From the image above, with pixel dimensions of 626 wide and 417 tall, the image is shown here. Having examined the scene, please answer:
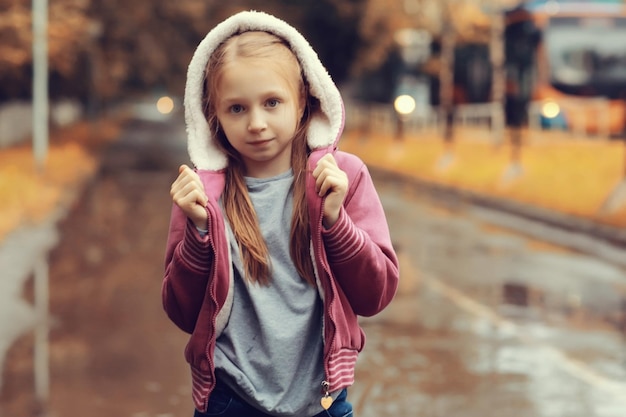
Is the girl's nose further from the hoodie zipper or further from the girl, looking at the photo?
the hoodie zipper

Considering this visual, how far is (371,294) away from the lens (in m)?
2.95

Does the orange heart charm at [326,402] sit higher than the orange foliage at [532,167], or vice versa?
the orange heart charm at [326,402]

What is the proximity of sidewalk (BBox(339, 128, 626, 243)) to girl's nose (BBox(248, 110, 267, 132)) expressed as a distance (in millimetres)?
13818

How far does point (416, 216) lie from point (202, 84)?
16.8 meters

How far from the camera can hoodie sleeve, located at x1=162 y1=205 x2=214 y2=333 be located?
9.29ft

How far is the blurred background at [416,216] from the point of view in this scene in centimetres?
785

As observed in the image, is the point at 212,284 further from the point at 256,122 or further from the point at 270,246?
the point at 256,122

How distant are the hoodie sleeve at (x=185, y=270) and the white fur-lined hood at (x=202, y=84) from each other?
18cm

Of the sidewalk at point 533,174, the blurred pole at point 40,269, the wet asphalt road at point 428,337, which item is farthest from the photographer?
the sidewalk at point 533,174

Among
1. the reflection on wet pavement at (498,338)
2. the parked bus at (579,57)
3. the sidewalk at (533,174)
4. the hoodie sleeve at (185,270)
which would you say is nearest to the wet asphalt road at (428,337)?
the reflection on wet pavement at (498,338)

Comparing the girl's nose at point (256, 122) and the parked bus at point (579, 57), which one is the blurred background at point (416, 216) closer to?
the parked bus at point (579, 57)

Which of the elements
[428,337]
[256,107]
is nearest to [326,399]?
[256,107]

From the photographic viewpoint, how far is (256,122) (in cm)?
284

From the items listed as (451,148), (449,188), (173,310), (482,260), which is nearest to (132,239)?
(482,260)
